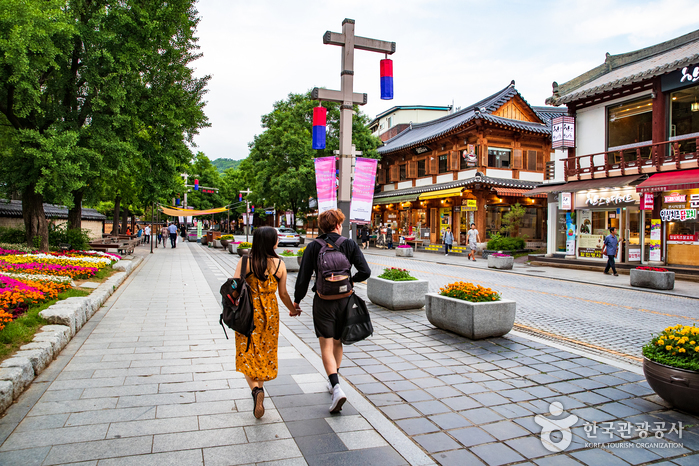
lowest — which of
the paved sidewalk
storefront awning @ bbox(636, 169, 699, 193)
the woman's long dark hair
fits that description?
the paved sidewalk

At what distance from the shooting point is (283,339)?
618 cm

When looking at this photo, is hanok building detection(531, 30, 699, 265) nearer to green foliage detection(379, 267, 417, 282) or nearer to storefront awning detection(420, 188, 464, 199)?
storefront awning detection(420, 188, 464, 199)

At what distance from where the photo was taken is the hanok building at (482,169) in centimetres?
2625

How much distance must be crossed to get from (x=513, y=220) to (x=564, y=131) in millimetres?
8677

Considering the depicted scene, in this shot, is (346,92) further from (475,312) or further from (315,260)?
(315,260)

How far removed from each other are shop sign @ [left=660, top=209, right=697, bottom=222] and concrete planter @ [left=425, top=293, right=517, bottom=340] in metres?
13.5

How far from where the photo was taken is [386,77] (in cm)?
802

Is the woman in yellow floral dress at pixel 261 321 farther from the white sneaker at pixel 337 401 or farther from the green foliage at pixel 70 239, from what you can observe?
the green foliage at pixel 70 239

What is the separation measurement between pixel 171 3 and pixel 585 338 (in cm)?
1513

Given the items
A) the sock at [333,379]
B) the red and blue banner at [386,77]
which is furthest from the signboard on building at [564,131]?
the sock at [333,379]

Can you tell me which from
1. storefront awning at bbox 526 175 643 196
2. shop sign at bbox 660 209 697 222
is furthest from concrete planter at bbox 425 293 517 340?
storefront awning at bbox 526 175 643 196

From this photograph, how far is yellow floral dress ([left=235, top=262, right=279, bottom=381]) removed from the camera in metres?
3.64

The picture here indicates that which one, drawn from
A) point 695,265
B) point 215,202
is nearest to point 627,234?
point 695,265

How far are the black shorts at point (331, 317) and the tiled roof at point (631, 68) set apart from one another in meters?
17.6
